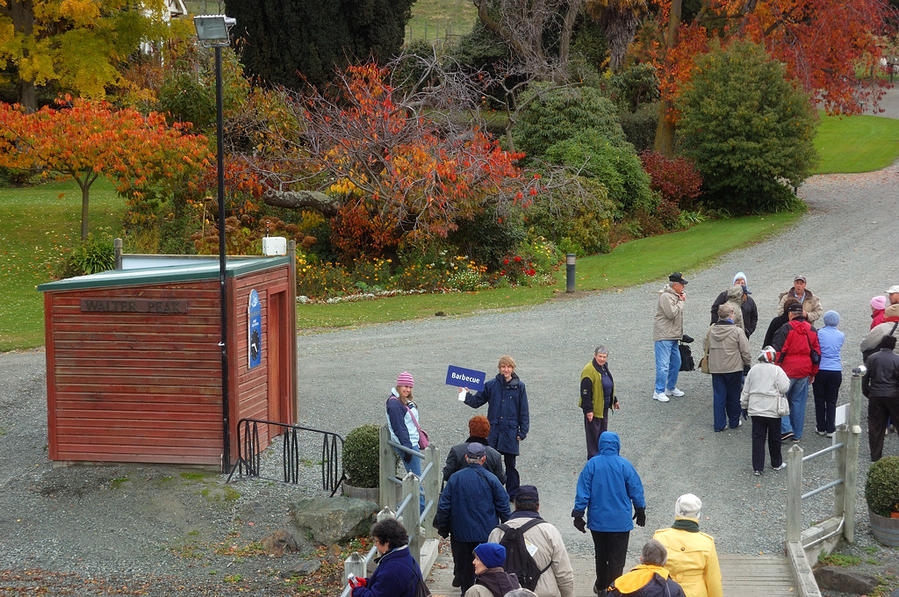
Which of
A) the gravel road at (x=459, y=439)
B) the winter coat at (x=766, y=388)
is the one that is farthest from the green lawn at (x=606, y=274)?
the winter coat at (x=766, y=388)

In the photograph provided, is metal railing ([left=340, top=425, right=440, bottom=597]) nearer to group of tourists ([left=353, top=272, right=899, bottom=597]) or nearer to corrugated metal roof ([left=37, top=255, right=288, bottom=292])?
group of tourists ([left=353, top=272, right=899, bottom=597])

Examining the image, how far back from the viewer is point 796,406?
12.9m

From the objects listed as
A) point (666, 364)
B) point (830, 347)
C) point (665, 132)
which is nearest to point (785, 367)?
point (830, 347)

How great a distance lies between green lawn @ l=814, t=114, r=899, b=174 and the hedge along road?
13795mm

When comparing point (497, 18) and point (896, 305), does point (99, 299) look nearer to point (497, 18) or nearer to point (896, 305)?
point (896, 305)

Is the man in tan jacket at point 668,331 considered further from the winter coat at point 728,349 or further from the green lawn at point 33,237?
the green lawn at point 33,237

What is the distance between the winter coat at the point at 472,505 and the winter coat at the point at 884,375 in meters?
5.98

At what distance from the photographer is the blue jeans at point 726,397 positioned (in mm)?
13117

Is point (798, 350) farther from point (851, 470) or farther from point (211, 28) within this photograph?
point (211, 28)

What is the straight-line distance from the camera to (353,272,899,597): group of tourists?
7.08 metres

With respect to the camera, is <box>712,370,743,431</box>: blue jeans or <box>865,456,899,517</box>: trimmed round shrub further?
<box>712,370,743,431</box>: blue jeans

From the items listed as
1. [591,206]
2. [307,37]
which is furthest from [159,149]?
[591,206]

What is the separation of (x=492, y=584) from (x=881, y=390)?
24.8 feet

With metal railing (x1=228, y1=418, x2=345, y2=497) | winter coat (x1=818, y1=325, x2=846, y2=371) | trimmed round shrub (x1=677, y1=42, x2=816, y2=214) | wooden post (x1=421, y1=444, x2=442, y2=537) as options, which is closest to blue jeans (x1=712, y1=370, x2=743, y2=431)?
winter coat (x1=818, y1=325, x2=846, y2=371)
